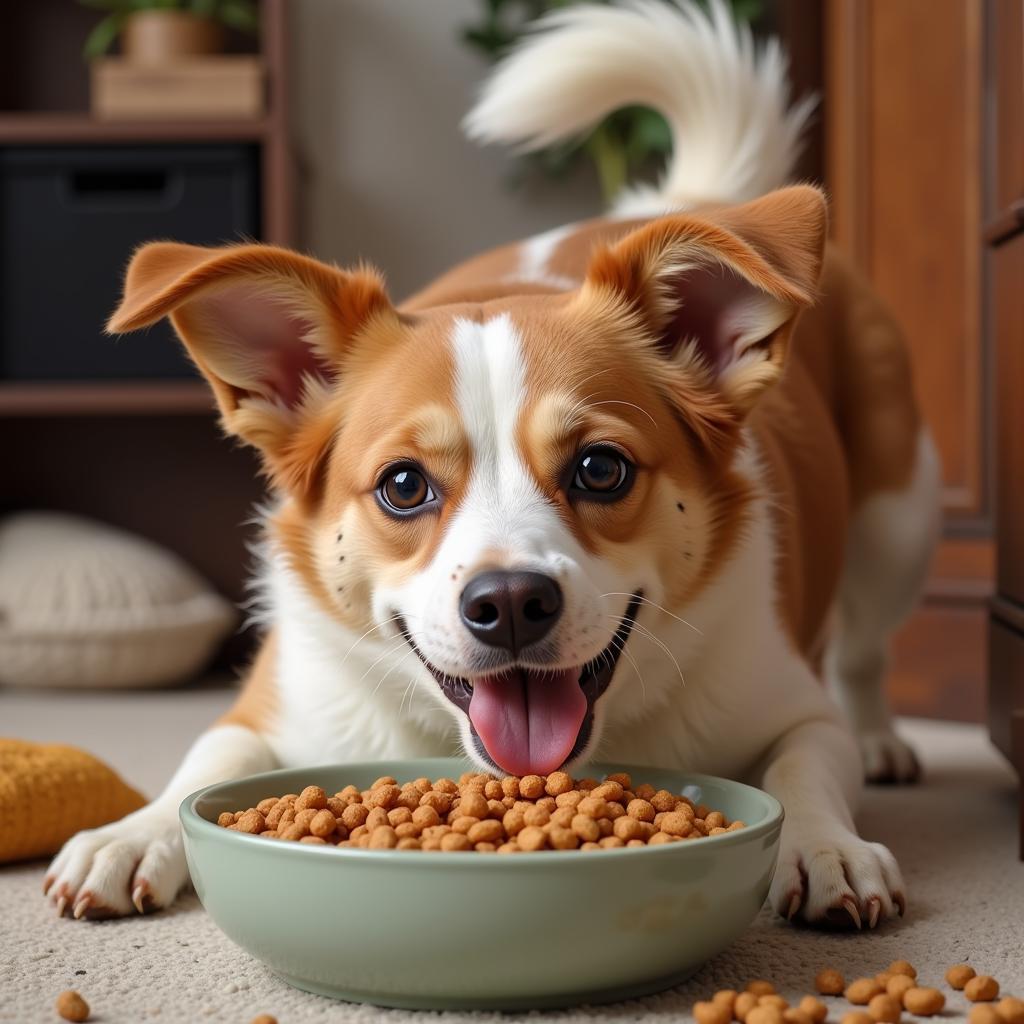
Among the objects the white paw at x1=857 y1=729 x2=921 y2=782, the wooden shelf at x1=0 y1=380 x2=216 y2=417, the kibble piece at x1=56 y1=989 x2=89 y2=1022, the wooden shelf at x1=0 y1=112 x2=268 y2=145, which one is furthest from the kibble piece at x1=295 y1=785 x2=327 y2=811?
the wooden shelf at x1=0 y1=112 x2=268 y2=145

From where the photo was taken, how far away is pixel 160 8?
3.36 metres

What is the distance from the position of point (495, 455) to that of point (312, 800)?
1.23 ft

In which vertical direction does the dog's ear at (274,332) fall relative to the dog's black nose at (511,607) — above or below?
above

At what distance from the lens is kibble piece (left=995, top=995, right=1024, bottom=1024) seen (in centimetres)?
102

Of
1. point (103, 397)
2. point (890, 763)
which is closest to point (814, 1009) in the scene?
point (890, 763)

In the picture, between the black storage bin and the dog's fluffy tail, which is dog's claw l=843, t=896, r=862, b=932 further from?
the black storage bin

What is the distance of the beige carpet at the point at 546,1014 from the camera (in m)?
1.11

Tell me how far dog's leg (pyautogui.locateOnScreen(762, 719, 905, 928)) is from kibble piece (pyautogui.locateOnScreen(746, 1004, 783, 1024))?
303 millimetres

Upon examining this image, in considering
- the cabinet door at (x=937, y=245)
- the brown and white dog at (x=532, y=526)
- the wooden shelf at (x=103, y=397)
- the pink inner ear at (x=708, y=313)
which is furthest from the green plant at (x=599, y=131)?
the pink inner ear at (x=708, y=313)

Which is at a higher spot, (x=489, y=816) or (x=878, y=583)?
(x=489, y=816)

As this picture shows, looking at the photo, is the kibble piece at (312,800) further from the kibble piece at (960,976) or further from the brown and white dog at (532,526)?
the kibble piece at (960,976)

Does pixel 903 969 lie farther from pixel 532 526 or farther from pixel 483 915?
pixel 532 526

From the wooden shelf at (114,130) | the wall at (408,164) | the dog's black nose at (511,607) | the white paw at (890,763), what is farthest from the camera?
the wall at (408,164)

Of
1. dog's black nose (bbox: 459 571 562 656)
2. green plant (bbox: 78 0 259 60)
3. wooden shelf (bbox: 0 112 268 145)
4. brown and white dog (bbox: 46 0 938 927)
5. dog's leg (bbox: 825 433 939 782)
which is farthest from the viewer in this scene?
green plant (bbox: 78 0 259 60)
